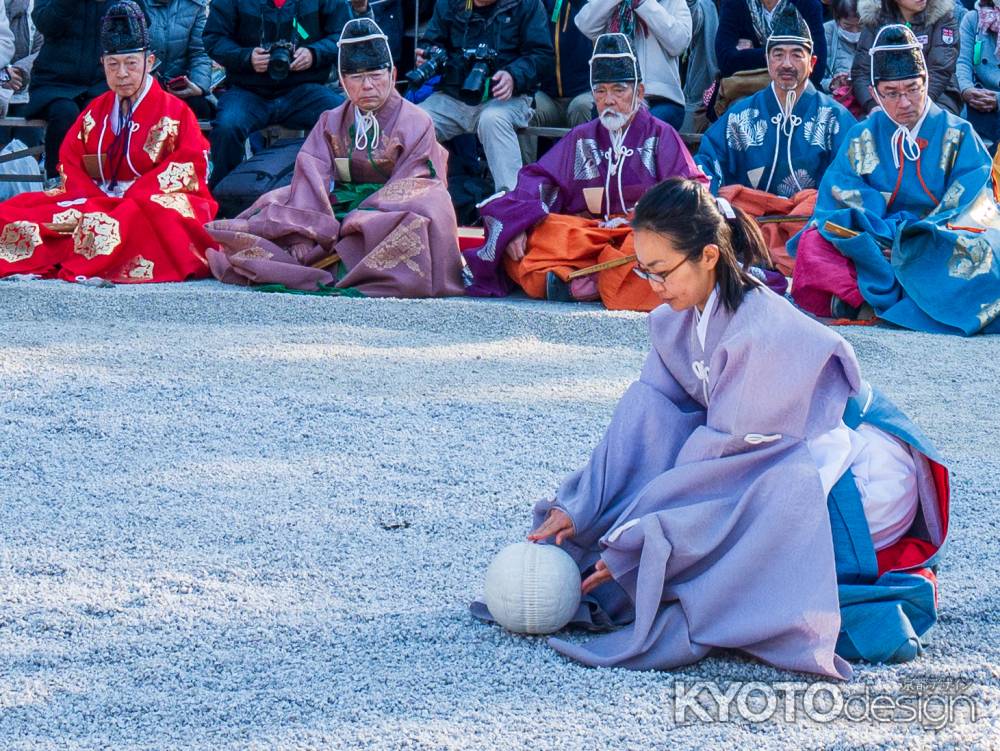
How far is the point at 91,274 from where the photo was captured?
233 inches

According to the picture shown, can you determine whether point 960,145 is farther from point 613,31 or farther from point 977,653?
point 977,653

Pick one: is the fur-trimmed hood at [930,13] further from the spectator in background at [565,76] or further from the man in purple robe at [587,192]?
the man in purple robe at [587,192]

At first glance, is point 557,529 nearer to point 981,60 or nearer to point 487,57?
point 487,57

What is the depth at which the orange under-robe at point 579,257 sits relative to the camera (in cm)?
551

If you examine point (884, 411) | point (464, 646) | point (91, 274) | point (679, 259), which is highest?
point (679, 259)

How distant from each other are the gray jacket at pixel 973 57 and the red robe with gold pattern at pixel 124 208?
11.7 ft

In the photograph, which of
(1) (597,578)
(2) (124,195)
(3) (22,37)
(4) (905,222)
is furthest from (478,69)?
(1) (597,578)

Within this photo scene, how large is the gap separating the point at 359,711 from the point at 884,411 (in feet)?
3.50

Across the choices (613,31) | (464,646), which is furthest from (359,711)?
(613,31)

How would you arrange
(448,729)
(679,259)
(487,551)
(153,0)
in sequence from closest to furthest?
1. (448,729)
2. (679,259)
3. (487,551)
4. (153,0)

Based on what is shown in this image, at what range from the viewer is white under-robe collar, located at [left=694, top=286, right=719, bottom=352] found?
2391 millimetres

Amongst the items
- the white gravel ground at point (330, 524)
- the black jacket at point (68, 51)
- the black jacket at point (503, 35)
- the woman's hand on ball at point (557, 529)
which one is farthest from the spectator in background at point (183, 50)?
the woman's hand on ball at point (557, 529)

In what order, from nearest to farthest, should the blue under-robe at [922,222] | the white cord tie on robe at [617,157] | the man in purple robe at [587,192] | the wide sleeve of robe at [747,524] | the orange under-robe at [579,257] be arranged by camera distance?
the wide sleeve of robe at [747,524] → the blue under-robe at [922,222] → the orange under-robe at [579,257] → the man in purple robe at [587,192] → the white cord tie on robe at [617,157]

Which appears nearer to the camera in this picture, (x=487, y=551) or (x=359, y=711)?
(x=359, y=711)
